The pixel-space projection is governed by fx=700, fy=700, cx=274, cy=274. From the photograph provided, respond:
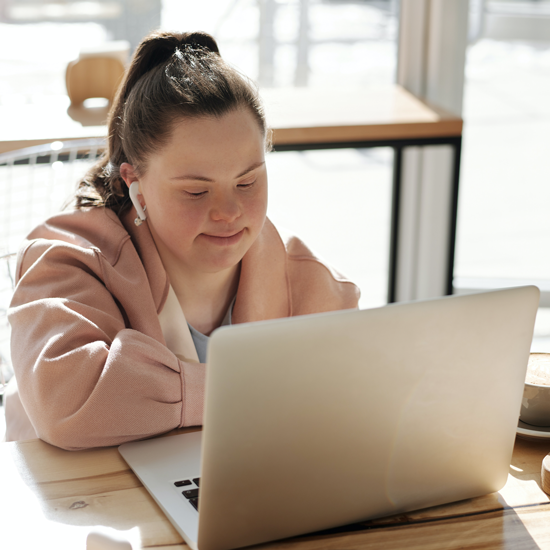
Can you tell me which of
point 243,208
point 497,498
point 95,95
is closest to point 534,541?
point 497,498

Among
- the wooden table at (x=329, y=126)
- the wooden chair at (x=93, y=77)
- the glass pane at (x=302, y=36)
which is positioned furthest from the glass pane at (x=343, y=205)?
the wooden chair at (x=93, y=77)

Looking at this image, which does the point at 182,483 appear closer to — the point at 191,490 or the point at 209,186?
the point at 191,490

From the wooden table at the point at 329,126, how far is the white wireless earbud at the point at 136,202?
84 cm

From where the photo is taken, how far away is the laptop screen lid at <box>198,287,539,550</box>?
54 cm

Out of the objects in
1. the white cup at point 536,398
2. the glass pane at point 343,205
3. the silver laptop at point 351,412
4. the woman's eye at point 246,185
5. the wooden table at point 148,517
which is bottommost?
the glass pane at point 343,205

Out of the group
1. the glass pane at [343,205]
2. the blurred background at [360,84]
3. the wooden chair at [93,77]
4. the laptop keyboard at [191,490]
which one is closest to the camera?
the laptop keyboard at [191,490]

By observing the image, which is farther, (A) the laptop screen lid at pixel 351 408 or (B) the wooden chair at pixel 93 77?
(B) the wooden chair at pixel 93 77

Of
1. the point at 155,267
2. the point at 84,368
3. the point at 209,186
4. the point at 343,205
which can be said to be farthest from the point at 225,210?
the point at 343,205

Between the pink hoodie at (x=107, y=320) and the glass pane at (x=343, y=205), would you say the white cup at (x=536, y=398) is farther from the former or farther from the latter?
the glass pane at (x=343, y=205)

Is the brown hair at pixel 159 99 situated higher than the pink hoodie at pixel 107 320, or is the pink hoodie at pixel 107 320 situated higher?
the brown hair at pixel 159 99

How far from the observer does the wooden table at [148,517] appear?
2.04 ft

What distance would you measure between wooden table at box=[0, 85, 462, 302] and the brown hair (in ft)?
2.46

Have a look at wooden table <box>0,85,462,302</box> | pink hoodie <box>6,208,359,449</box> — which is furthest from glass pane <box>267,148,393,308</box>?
pink hoodie <box>6,208,359,449</box>

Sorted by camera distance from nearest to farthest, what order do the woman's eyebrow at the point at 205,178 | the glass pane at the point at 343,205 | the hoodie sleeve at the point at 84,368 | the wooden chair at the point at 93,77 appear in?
the hoodie sleeve at the point at 84,368
the woman's eyebrow at the point at 205,178
the wooden chair at the point at 93,77
the glass pane at the point at 343,205
